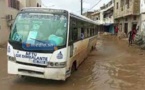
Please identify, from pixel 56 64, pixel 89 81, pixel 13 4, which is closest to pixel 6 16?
pixel 13 4

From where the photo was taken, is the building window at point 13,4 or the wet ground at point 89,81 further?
the building window at point 13,4

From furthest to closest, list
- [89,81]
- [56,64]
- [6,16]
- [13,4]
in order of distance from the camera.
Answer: [13,4]
[6,16]
[89,81]
[56,64]

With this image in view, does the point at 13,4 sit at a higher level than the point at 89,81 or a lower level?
higher

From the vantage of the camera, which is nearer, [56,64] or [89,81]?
[56,64]

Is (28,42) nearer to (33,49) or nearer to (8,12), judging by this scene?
(33,49)

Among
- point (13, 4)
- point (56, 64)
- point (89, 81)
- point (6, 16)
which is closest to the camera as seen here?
point (56, 64)

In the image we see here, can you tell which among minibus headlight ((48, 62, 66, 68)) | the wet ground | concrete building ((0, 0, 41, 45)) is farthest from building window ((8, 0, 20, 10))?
minibus headlight ((48, 62, 66, 68))

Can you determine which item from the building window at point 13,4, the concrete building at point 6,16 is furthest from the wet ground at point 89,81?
the building window at point 13,4

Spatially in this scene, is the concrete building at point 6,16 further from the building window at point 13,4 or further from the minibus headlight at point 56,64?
the minibus headlight at point 56,64

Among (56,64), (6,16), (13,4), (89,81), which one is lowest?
(89,81)

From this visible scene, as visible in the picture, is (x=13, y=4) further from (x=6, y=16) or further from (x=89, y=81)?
(x=89, y=81)

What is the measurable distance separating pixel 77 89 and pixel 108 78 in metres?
2.32

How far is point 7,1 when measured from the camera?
27.0 meters

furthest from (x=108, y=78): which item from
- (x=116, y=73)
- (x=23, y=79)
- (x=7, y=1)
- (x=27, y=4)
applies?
(x=27, y=4)
